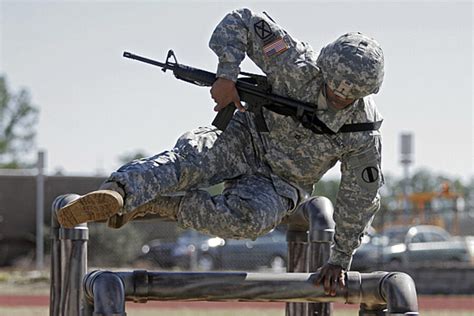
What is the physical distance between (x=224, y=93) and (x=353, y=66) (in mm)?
535

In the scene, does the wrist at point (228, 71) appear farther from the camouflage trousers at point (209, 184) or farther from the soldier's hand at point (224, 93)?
the camouflage trousers at point (209, 184)

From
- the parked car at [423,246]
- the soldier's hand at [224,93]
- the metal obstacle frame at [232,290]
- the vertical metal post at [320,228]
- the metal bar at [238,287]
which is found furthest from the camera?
the parked car at [423,246]

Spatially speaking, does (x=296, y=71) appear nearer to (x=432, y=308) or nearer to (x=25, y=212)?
(x=432, y=308)

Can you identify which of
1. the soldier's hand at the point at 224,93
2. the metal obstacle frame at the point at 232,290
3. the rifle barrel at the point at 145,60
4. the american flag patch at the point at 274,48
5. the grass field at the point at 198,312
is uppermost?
the american flag patch at the point at 274,48

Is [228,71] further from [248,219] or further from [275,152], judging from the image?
[248,219]

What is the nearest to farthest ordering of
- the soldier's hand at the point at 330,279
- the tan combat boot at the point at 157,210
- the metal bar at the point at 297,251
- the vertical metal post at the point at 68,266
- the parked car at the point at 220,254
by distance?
the soldier's hand at the point at 330,279 < the tan combat boot at the point at 157,210 < the vertical metal post at the point at 68,266 < the metal bar at the point at 297,251 < the parked car at the point at 220,254

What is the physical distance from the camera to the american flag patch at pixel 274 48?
475 cm

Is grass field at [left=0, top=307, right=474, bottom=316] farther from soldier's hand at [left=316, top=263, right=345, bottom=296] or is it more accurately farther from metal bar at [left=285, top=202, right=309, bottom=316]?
soldier's hand at [left=316, top=263, right=345, bottom=296]

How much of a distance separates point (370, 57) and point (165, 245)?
18951mm

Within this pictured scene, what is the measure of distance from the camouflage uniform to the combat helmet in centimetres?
13

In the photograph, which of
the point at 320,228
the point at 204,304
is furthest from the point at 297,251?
the point at 204,304

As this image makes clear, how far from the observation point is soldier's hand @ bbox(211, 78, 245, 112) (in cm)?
459

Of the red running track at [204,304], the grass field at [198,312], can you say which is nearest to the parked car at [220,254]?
the red running track at [204,304]

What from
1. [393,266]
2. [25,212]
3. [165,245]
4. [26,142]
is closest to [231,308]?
[393,266]
